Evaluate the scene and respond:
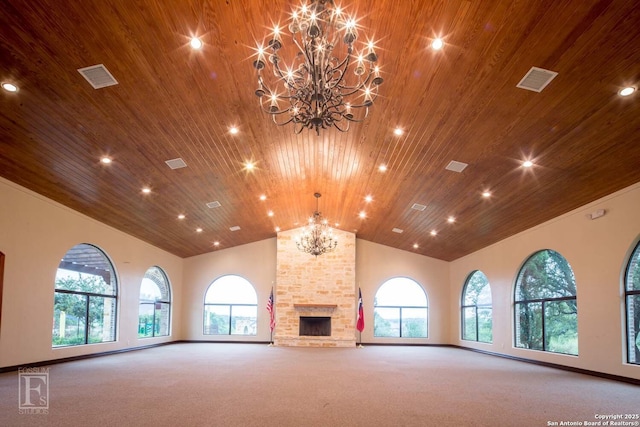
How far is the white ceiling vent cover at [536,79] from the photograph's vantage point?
489 centimetres

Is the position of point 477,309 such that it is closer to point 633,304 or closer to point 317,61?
point 633,304

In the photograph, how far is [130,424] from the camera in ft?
15.0

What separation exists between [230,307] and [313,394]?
9784mm

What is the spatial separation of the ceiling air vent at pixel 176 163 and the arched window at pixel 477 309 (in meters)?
9.19

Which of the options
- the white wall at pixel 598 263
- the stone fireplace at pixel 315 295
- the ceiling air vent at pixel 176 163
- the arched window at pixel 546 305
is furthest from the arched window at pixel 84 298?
the arched window at pixel 546 305

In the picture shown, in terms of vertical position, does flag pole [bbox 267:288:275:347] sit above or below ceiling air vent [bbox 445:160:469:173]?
below

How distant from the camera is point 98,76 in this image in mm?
5133

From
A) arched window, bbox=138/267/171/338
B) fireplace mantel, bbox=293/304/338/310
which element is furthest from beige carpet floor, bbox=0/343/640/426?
fireplace mantel, bbox=293/304/338/310

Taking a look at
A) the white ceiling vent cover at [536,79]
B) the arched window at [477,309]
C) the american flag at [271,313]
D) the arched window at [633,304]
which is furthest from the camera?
the american flag at [271,313]

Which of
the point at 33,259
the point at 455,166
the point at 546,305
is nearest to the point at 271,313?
the point at 33,259

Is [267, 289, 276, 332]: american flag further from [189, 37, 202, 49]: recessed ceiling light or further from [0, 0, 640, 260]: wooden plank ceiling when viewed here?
[189, 37, 202, 49]: recessed ceiling light

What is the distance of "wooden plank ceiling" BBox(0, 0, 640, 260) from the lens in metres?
4.33

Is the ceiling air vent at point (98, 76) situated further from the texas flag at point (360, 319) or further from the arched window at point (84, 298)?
the texas flag at point (360, 319)

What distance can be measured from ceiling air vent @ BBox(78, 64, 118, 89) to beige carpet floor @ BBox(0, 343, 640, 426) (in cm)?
366
